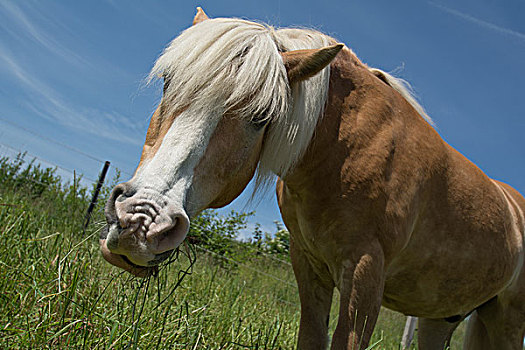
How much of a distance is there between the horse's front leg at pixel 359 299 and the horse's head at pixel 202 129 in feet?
1.99

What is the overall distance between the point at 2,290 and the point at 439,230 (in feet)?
8.01

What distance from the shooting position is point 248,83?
185 centimetres

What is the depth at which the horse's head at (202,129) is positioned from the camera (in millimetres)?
1478

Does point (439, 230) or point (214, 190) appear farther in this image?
point (439, 230)

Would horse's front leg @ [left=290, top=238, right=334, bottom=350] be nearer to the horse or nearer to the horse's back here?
the horse

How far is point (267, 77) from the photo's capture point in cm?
190

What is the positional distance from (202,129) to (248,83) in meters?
0.32

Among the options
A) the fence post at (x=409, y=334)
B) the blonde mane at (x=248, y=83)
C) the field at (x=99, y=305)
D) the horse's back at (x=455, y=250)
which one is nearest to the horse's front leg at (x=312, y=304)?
the field at (x=99, y=305)

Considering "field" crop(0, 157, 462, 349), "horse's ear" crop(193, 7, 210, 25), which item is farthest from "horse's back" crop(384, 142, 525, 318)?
"horse's ear" crop(193, 7, 210, 25)

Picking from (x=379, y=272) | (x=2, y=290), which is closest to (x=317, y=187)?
(x=379, y=272)

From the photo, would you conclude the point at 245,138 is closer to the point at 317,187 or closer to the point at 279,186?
the point at 317,187

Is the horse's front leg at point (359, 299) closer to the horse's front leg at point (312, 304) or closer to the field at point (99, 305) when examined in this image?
the field at point (99, 305)

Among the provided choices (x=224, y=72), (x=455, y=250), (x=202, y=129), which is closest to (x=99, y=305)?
(x=202, y=129)

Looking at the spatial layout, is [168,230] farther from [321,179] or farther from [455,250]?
[455,250]
